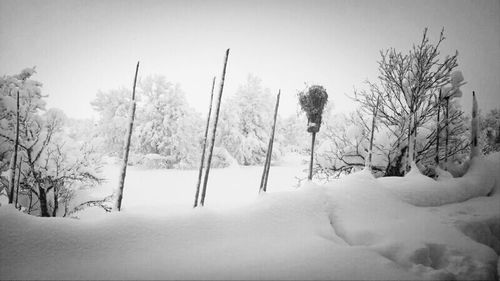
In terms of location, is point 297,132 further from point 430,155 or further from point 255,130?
point 430,155

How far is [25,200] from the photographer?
1128 cm

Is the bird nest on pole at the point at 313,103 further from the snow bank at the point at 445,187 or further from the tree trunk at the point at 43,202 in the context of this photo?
the tree trunk at the point at 43,202

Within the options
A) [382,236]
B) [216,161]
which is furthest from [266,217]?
[216,161]

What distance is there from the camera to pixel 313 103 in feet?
24.4

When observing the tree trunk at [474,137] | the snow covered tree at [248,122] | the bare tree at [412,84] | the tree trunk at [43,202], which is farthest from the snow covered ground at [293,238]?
the snow covered tree at [248,122]

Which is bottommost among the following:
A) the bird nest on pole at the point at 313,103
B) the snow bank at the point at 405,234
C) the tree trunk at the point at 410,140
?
the snow bank at the point at 405,234

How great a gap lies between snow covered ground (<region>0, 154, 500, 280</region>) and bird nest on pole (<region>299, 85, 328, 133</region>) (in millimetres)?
→ 3164

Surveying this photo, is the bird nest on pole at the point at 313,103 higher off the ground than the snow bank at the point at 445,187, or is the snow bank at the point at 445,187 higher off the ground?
the bird nest on pole at the point at 313,103

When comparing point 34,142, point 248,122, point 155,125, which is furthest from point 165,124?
point 34,142

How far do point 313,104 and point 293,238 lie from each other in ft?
16.6

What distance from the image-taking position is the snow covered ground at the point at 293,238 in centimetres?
272

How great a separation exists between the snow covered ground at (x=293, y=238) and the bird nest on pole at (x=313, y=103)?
3.16 m

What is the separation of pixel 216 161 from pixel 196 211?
20848 millimetres

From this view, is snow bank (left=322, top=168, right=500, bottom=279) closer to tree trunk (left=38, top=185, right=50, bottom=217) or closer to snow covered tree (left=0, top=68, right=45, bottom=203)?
snow covered tree (left=0, top=68, right=45, bottom=203)
